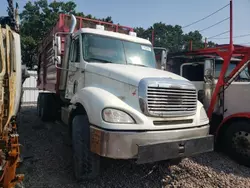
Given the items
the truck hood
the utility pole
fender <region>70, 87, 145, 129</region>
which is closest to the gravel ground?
fender <region>70, 87, 145, 129</region>

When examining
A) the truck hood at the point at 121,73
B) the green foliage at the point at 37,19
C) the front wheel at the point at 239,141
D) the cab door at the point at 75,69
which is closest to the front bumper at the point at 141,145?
the truck hood at the point at 121,73

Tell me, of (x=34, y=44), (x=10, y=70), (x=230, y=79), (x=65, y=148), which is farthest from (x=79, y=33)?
(x=34, y=44)

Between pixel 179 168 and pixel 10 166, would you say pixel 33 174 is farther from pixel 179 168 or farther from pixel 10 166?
pixel 179 168

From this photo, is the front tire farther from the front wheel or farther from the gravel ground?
the front wheel

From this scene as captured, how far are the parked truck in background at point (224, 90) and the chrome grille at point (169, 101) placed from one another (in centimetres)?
193

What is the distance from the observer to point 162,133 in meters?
3.40

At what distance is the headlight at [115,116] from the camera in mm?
3248

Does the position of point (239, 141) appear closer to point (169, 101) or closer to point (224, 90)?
point (224, 90)

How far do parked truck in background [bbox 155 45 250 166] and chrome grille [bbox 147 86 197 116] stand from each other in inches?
75.8

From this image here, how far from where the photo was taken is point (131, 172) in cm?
430

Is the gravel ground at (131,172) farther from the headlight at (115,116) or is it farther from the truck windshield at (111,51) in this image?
the truck windshield at (111,51)

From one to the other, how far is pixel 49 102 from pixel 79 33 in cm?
350

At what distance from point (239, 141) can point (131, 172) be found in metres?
2.42

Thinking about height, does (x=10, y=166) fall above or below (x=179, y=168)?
above
